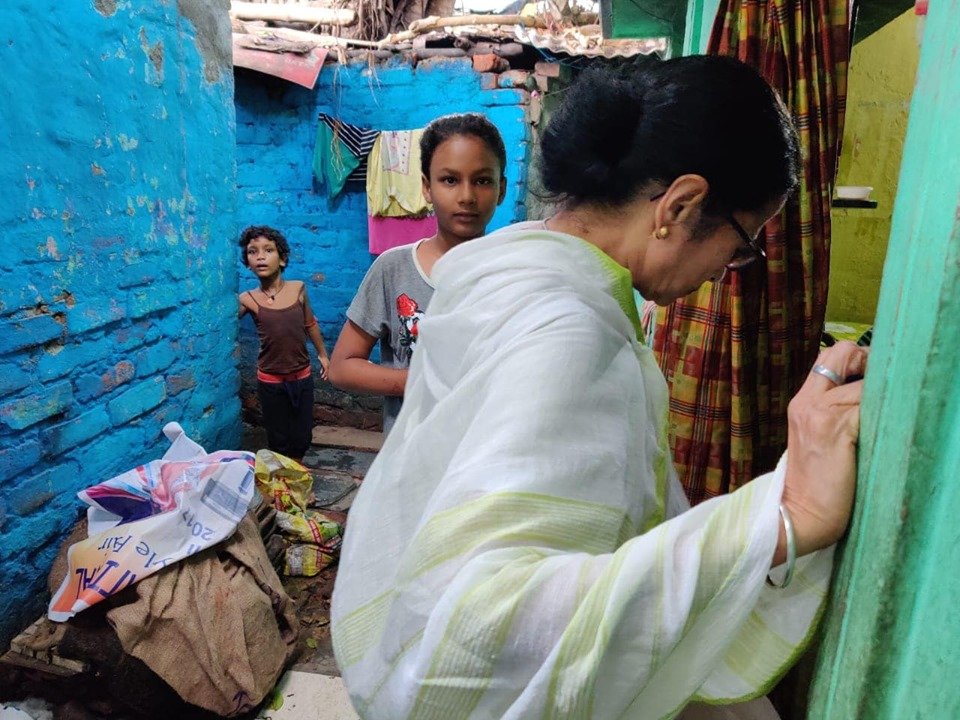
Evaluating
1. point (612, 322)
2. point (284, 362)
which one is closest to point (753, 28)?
point (612, 322)

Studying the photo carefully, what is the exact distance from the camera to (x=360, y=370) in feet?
6.98

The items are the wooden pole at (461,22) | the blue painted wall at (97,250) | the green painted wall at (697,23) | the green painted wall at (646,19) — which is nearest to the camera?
the blue painted wall at (97,250)

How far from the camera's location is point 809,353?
1.78m

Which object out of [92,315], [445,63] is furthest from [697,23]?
[92,315]

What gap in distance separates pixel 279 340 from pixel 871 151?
3.61m

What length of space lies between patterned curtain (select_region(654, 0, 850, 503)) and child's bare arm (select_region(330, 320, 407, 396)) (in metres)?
0.86

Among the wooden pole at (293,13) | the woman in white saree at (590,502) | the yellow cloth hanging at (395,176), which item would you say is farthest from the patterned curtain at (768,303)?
the wooden pole at (293,13)

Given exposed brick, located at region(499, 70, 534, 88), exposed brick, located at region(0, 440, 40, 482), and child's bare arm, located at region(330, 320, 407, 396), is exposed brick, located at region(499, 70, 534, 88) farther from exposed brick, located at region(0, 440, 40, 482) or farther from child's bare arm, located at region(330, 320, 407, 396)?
exposed brick, located at region(0, 440, 40, 482)

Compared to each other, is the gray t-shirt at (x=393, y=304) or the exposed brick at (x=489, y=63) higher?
the exposed brick at (x=489, y=63)

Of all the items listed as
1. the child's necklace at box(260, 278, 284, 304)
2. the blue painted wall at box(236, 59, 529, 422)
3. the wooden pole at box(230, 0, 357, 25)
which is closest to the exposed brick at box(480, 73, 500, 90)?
the blue painted wall at box(236, 59, 529, 422)

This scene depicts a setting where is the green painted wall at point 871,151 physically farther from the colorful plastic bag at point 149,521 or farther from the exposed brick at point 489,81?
the exposed brick at point 489,81

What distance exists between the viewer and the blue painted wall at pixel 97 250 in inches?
93.7

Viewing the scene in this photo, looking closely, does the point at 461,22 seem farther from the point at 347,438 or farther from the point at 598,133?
the point at 598,133

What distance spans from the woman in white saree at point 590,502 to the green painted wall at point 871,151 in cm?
246
